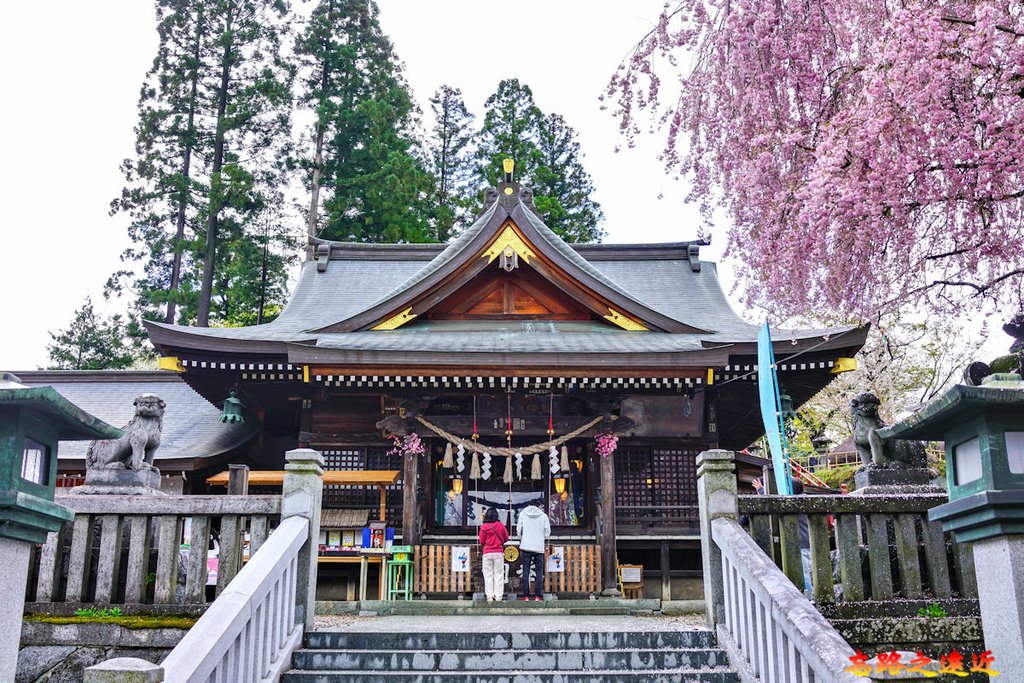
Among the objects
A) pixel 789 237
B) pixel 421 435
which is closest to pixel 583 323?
pixel 421 435

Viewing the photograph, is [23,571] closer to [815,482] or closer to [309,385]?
[309,385]

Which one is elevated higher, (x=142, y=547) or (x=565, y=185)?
(x=565, y=185)

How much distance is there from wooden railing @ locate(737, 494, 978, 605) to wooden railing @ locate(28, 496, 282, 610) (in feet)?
13.9

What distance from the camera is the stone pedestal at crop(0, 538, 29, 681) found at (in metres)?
4.98

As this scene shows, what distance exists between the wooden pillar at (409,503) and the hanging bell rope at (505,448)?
1.77 feet

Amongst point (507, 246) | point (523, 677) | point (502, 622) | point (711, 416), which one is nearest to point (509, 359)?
point (507, 246)

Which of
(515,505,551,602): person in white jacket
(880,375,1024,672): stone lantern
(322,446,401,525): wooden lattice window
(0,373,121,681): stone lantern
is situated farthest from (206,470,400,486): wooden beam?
(880,375,1024,672): stone lantern

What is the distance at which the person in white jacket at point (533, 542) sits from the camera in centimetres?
1215

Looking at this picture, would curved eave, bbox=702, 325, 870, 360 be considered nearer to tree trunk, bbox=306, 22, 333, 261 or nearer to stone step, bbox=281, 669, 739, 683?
stone step, bbox=281, 669, 739, 683

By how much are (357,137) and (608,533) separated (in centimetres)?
2571

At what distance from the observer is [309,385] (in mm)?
14633

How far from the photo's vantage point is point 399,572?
1323 centimetres

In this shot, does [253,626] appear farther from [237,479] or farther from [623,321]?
[623,321]

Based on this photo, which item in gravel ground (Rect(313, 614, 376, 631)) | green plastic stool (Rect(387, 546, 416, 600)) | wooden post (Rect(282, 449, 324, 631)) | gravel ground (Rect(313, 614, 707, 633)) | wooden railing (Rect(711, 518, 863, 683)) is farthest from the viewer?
green plastic stool (Rect(387, 546, 416, 600))
